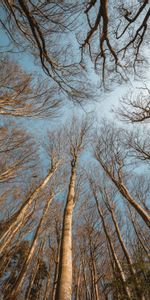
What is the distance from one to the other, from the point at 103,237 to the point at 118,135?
6.55 m

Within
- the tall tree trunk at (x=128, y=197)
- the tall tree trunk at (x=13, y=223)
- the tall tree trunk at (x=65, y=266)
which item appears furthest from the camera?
the tall tree trunk at (x=13, y=223)

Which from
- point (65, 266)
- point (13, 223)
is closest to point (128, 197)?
point (13, 223)

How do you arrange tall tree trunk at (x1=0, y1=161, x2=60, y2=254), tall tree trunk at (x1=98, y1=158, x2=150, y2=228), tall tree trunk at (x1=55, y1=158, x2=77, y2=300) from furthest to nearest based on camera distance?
tall tree trunk at (x1=0, y1=161, x2=60, y2=254), tall tree trunk at (x1=98, y1=158, x2=150, y2=228), tall tree trunk at (x1=55, y1=158, x2=77, y2=300)

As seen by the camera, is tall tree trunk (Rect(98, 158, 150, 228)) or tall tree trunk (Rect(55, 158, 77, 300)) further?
tall tree trunk (Rect(98, 158, 150, 228))

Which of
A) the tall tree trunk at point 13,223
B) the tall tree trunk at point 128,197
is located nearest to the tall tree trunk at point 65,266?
the tall tree trunk at point 128,197

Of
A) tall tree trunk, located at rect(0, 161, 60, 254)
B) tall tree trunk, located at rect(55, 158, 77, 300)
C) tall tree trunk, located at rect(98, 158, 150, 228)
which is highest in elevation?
tall tree trunk, located at rect(55, 158, 77, 300)

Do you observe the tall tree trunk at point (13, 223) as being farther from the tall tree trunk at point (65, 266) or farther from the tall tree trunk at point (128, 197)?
the tall tree trunk at point (128, 197)

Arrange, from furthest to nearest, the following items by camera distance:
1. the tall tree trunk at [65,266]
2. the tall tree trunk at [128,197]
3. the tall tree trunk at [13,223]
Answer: the tall tree trunk at [13,223]
the tall tree trunk at [128,197]
the tall tree trunk at [65,266]

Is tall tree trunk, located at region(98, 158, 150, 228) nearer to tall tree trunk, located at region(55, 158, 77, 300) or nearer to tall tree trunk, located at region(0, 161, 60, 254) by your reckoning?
tall tree trunk, located at region(55, 158, 77, 300)

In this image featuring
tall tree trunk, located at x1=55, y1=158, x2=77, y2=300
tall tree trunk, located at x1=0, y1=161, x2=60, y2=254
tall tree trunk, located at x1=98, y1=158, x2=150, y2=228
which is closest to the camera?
tall tree trunk, located at x1=55, y1=158, x2=77, y2=300

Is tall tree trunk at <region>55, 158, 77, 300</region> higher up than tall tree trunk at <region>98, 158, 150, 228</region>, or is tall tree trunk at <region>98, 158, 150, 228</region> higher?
tall tree trunk at <region>55, 158, 77, 300</region>

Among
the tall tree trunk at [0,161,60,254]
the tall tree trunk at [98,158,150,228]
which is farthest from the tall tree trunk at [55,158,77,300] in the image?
the tall tree trunk at [0,161,60,254]

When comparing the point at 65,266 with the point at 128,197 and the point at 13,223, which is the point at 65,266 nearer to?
the point at 13,223

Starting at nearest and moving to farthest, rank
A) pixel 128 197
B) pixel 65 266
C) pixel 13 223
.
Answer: pixel 65 266, pixel 13 223, pixel 128 197
